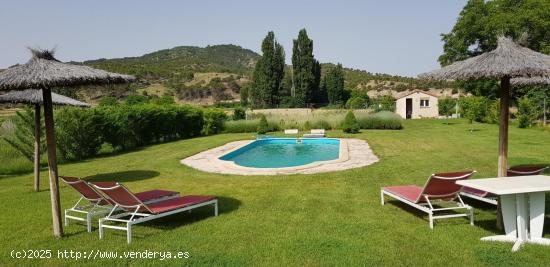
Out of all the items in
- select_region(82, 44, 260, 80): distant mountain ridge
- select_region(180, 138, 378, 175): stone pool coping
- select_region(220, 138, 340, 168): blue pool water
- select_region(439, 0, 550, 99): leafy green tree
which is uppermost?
select_region(82, 44, 260, 80): distant mountain ridge

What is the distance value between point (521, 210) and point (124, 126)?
14400 millimetres

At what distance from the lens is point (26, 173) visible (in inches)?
454

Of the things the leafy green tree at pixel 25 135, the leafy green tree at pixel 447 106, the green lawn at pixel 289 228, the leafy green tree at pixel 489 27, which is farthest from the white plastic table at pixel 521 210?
the leafy green tree at pixel 447 106

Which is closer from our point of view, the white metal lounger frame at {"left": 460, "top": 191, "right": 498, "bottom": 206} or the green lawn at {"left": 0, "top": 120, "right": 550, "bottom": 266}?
the green lawn at {"left": 0, "top": 120, "right": 550, "bottom": 266}

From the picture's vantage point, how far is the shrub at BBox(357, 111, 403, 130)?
24.0m

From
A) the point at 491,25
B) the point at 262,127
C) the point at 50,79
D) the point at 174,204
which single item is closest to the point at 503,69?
the point at 174,204

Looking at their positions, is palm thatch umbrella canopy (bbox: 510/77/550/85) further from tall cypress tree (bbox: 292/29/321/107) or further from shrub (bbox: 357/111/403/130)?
tall cypress tree (bbox: 292/29/321/107)

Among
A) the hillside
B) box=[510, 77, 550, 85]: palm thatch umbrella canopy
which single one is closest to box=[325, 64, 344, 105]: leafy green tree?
the hillside

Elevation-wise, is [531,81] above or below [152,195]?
above

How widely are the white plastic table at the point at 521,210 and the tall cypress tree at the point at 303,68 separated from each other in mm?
41140

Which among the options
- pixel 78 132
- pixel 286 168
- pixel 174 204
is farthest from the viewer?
pixel 78 132

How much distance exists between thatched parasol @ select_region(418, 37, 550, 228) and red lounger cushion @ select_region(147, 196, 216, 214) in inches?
147

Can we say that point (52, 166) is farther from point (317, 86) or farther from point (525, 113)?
point (317, 86)

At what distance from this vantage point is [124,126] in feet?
52.7
